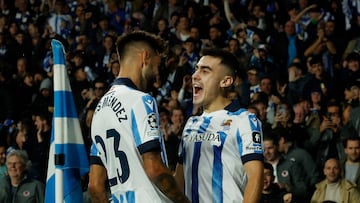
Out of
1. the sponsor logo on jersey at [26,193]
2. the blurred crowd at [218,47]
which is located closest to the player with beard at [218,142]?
the blurred crowd at [218,47]

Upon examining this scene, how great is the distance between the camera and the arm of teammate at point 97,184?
6801 millimetres

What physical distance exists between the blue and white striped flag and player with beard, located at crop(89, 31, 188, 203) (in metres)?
0.20

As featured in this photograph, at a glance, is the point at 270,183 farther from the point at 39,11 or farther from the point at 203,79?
the point at 39,11

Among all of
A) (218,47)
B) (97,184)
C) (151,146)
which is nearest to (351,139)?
(218,47)

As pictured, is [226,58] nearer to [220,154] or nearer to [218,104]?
[218,104]

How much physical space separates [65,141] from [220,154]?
1259 mm

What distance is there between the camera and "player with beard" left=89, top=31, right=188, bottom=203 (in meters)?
6.57

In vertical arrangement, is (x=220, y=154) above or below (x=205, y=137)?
below

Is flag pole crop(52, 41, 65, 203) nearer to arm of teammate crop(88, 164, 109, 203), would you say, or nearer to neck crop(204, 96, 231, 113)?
arm of teammate crop(88, 164, 109, 203)

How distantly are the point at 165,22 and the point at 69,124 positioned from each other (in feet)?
36.1

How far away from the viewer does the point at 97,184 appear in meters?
6.85

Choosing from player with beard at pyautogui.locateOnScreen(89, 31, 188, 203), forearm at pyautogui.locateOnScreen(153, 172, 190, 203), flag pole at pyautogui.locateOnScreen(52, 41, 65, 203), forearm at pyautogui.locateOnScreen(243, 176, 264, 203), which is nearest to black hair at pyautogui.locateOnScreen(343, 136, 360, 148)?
forearm at pyautogui.locateOnScreen(243, 176, 264, 203)

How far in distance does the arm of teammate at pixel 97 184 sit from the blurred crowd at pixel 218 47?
4873 millimetres

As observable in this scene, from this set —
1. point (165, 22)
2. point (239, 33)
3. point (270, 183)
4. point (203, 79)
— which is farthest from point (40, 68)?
point (203, 79)
